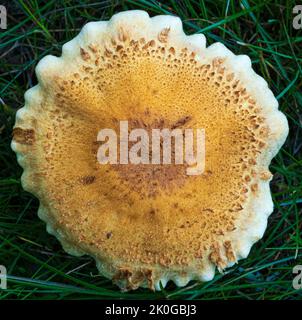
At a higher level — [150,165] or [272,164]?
[150,165]

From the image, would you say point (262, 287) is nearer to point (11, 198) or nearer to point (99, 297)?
point (99, 297)

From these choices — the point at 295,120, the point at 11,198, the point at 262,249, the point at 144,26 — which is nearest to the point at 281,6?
the point at 295,120

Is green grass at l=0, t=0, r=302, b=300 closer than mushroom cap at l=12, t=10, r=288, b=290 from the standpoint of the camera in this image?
No

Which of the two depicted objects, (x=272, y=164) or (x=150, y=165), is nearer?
(x=150, y=165)

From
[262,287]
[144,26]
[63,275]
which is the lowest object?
[262,287]
